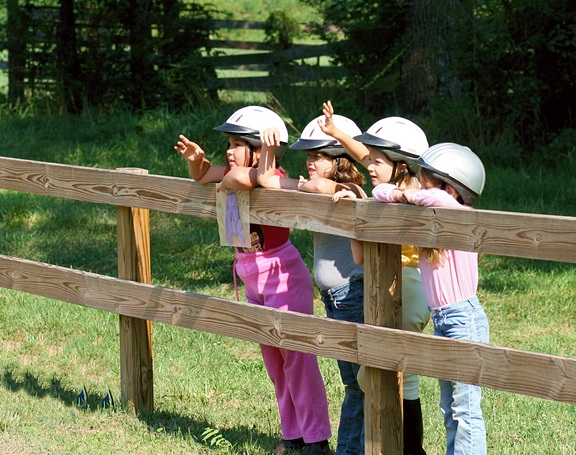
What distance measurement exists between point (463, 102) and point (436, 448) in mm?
7974

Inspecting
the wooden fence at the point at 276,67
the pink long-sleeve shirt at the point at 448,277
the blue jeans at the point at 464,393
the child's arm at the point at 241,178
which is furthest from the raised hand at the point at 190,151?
the wooden fence at the point at 276,67

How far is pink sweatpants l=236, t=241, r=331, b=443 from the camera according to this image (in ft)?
15.0

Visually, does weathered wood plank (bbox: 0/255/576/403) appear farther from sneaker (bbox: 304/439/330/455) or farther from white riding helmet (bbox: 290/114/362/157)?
white riding helmet (bbox: 290/114/362/157)

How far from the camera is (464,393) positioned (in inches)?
155

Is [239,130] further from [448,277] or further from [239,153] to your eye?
[448,277]

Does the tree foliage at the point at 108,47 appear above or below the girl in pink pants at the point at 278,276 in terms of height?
above

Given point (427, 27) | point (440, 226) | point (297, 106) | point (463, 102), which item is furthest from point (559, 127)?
point (440, 226)

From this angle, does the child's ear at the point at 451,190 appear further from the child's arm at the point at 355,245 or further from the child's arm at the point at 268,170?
the child's arm at the point at 268,170

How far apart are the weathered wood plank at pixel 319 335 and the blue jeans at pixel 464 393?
7.5 inches

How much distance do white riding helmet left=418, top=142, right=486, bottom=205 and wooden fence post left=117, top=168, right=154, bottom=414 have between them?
1707 mm

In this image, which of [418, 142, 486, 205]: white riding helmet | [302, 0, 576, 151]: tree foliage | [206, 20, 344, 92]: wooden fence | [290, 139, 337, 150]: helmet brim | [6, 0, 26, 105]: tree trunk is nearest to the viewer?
[418, 142, 486, 205]: white riding helmet

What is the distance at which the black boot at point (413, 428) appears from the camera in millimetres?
4383

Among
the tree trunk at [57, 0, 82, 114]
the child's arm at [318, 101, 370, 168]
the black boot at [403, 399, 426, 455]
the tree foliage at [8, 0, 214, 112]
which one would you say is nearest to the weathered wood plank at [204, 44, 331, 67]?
the tree foliage at [8, 0, 214, 112]

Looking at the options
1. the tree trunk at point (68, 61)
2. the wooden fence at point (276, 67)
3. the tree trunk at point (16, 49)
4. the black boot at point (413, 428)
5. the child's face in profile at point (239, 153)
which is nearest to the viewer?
the black boot at point (413, 428)
